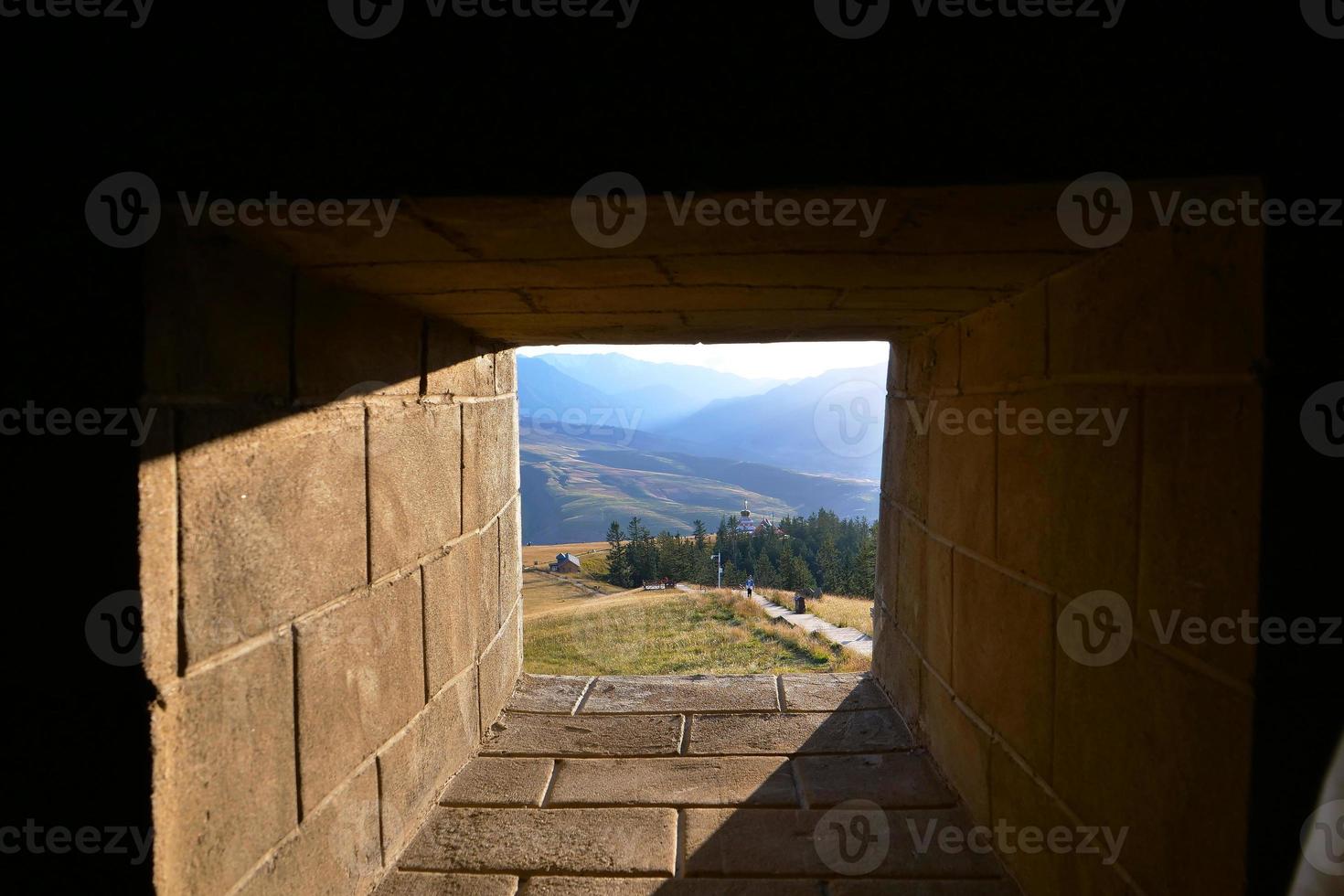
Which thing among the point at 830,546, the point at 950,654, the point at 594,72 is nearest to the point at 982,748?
the point at 950,654

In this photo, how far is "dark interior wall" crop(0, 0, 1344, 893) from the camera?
60.5 inches

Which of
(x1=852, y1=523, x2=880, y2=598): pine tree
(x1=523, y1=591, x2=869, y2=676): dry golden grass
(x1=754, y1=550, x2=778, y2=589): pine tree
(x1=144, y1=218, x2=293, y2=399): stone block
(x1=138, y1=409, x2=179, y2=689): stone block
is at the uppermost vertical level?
(x1=144, y1=218, x2=293, y2=399): stone block

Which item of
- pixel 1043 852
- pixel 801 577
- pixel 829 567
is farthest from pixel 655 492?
pixel 1043 852

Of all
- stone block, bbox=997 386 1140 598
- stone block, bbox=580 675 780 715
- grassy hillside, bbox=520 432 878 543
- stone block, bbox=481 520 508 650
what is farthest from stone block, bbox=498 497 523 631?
grassy hillside, bbox=520 432 878 543

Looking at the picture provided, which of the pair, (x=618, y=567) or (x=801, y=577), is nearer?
(x=801, y=577)

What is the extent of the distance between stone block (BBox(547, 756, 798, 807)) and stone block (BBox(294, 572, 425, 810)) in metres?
0.92

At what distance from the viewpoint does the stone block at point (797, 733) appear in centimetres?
380

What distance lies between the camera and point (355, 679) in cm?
243

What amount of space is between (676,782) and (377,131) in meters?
3.02

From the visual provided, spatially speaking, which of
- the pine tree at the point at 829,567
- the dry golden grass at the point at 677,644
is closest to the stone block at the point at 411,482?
the dry golden grass at the point at 677,644

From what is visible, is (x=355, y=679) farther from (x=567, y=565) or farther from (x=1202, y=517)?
(x=567, y=565)

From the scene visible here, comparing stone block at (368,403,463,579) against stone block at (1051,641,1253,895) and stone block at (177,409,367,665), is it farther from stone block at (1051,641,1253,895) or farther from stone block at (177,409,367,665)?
stone block at (1051,641,1253,895)

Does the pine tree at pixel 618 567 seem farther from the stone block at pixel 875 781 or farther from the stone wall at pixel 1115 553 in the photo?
the stone wall at pixel 1115 553

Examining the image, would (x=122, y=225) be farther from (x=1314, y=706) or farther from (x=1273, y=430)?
(x=1314, y=706)
